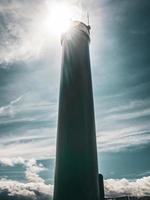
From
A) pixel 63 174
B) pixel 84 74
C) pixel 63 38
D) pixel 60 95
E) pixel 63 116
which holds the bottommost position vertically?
pixel 63 174

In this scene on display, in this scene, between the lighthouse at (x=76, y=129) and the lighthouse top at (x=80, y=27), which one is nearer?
the lighthouse at (x=76, y=129)

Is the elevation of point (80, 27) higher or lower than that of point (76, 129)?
higher

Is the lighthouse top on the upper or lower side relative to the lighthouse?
upper

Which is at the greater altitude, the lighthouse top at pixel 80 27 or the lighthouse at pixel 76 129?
the lighthouse top at pixel 80 27

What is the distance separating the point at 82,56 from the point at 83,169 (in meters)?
14.8

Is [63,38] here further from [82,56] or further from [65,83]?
[65,83]

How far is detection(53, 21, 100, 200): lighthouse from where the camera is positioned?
2531 cm

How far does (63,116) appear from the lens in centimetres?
2917

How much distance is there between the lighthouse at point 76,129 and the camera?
2531 centimetres

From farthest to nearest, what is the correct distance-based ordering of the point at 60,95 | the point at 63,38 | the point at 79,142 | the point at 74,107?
the point at 63,38 → the point at 60,95 → the point at 74,107 → the point at 79,142

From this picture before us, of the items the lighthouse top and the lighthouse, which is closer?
the lighthouse

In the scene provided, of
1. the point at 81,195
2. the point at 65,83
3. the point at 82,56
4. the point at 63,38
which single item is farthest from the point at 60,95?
the point at 81,195

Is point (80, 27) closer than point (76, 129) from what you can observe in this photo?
No

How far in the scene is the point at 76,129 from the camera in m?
27.7
